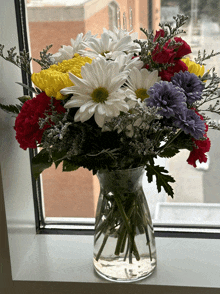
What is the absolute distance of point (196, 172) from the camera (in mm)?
1176

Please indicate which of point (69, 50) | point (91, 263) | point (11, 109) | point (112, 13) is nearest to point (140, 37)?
point (112, 13)

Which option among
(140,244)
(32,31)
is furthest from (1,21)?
(140,244)

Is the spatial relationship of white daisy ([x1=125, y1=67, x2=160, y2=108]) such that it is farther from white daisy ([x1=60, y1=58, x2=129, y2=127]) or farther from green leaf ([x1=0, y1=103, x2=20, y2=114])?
green leaf ([x1=0, y1=103, x2=20, y2=114])

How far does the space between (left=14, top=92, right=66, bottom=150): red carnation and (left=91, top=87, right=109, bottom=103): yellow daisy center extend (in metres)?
0.08

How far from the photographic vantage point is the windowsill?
0.98m

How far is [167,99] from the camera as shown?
70cm

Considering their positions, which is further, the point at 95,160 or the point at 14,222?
the point at 14,222

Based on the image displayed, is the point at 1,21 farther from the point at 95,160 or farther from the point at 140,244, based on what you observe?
the point at 140,244

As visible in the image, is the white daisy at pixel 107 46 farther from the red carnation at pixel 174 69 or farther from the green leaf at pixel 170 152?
the green leaf at pixel 170 152

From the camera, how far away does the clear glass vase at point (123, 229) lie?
0.87 metres

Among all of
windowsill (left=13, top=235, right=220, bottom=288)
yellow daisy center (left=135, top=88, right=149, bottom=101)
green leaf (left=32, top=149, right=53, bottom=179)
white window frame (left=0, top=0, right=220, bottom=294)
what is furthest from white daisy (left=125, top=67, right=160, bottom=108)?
windowsill (left=13, top=235, right=220, bottom=288)

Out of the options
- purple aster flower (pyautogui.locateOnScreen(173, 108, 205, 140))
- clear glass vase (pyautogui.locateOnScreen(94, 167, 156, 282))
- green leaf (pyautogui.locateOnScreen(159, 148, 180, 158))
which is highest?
purple aster flower (pyautogui.locateOnScreen(173, 108, 205, 140))

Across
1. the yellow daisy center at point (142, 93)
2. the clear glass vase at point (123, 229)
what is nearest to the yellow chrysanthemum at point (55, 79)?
the yellow daisy center at point (142, 93)

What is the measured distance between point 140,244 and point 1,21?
638mm
